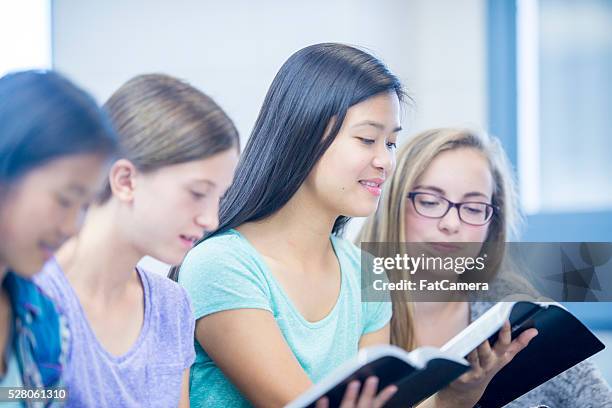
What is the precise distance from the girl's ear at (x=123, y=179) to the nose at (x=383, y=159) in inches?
15.8

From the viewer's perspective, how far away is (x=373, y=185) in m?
1.10

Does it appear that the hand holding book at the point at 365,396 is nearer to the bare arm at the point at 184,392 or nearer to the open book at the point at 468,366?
the open book at the point at 468,366

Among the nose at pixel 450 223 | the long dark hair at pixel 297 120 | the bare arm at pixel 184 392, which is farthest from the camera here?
the nose at pixel 450 223

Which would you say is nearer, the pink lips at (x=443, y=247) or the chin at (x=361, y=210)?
the chin at (x=361, y=210)

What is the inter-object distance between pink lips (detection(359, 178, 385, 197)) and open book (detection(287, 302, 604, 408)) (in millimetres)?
225

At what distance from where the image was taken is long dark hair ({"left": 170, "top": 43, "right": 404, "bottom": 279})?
1.08 metres

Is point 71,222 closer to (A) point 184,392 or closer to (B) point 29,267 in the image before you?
(B) point 29,267

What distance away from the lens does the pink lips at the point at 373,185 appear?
110 cm

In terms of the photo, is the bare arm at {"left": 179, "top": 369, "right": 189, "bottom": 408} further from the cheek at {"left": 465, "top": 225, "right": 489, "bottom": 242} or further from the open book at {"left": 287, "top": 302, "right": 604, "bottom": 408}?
the cheek at {"left": 465, "top": 225, "right": 489, "bottom": 242}

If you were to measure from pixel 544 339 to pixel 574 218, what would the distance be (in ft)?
2.95

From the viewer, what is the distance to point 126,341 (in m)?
0.85

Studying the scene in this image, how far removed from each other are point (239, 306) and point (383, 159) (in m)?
0.26

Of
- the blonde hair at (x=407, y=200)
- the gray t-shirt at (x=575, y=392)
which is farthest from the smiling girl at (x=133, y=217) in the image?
the gray t-shirt at (x=575, y=392)

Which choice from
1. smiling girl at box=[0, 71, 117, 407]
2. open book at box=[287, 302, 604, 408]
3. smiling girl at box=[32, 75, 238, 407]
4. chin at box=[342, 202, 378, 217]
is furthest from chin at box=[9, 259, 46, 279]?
chin at box=[342, 202, 378, 217]
